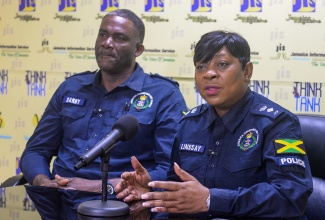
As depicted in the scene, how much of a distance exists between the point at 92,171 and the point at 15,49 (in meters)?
1.32

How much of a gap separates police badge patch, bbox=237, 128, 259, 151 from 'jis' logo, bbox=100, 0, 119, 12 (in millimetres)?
1531

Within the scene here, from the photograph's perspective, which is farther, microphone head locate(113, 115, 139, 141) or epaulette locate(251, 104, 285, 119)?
epaulette locate(251, 104, 285, 119)

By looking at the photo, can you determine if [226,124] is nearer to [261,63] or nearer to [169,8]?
[261,63]

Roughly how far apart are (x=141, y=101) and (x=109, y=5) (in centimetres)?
84

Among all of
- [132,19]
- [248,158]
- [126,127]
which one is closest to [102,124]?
[132,19]

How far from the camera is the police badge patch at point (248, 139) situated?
1977mm

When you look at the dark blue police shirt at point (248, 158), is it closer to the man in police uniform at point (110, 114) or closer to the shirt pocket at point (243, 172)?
the shirt pocket at point (243, 172)

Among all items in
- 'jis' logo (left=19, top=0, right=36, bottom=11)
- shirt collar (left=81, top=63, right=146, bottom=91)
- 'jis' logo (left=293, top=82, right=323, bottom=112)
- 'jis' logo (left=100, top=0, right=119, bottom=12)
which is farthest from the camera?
'jis' logo (left=19, top=0, right=36, bottom=11)

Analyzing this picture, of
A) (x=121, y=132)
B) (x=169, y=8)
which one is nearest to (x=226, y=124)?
(x=121, y=132)

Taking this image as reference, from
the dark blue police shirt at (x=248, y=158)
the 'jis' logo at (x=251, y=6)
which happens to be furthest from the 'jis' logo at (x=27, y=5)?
the dark blue police shirt at (x=248, y=158)

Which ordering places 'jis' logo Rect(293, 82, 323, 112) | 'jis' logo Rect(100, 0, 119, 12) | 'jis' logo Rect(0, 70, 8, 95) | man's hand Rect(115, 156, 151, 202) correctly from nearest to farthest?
man's hand Rect(115, 156, 151, 202), 'jis' logo Rect(293, 82, 323, 112), 'jis' logo Rect(100, 0, 119, 12), 'jis' logo Rect(0, 70, 8, 95)

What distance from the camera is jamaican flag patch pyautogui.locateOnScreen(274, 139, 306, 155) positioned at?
1.87 meters

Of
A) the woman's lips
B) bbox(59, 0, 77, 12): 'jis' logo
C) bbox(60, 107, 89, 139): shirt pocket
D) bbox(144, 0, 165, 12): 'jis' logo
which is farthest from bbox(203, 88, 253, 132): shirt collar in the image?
bbox(59, 0, 77, 12): 'jis' logo

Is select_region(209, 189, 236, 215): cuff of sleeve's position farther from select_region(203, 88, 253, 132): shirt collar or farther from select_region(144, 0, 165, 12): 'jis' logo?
select_region(144, 0, 165, 12): 'jis' logo
